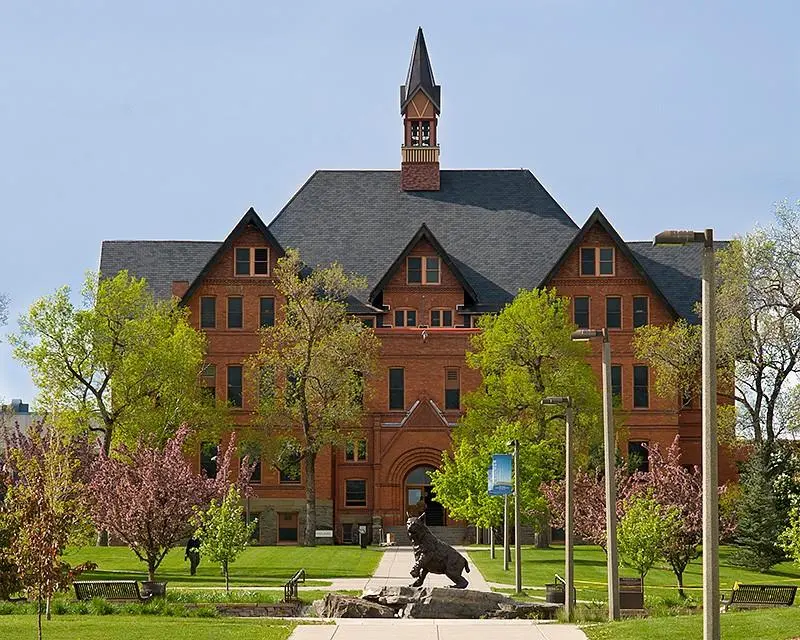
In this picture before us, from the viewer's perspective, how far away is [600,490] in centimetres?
5534

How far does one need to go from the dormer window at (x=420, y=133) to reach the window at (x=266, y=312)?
15.3m

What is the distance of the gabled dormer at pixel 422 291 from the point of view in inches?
3152

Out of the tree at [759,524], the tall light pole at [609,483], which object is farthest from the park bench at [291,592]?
the tree at [759,524]

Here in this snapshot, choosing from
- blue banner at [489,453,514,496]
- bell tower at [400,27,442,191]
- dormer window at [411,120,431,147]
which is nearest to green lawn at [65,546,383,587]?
blue banner at [489,453,514,496]

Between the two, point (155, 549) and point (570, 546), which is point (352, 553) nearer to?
point (155, 549)

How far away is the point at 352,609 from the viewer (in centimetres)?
3700

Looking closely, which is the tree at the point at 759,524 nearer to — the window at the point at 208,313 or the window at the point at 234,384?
the window at the point at 234,384

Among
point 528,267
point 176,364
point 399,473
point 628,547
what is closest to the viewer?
point 628,547

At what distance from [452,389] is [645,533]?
116ft

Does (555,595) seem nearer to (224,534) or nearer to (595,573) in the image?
(224,534)

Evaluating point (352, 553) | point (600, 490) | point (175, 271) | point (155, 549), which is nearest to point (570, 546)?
point (155, 549)

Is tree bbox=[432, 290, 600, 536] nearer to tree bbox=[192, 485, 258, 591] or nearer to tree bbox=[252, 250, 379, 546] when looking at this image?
tree bbox=[252, 250, 379, 546]

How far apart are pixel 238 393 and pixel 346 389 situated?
11.4 m

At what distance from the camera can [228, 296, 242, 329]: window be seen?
79.4 m
